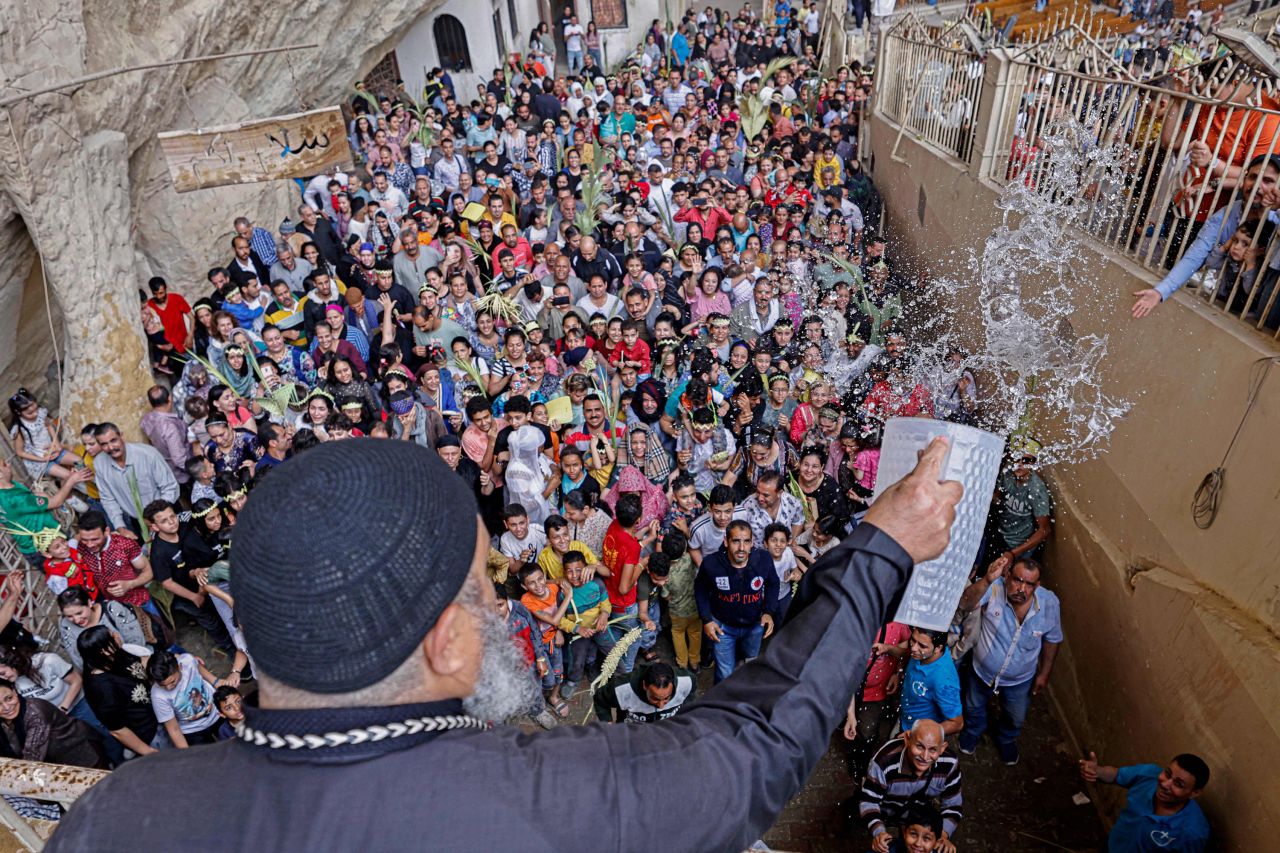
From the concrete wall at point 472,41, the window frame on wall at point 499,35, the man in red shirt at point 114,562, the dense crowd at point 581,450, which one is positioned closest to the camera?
the dense crowd at point 581,450

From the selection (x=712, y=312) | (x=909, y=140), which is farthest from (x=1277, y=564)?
(x=909, y=140)

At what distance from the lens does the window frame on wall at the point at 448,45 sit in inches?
645

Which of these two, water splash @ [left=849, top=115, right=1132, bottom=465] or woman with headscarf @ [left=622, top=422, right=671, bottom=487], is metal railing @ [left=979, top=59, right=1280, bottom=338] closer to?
water splash @ [left=849, top=115, right=1132, bottom=465]

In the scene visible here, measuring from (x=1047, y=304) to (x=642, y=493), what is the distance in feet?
10.6

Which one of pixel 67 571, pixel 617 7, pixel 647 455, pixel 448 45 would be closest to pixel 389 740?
pixel 647 455

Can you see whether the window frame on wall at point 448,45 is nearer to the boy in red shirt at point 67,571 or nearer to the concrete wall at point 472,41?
the concrete wall at point 472,41

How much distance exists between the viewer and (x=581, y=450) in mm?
5738

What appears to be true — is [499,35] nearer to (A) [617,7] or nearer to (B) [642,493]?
(A) [617,7]

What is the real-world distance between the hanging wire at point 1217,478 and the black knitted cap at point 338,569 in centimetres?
392

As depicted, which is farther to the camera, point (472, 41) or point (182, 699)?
point (472, 41)

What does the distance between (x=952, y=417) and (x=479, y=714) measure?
18.4ft

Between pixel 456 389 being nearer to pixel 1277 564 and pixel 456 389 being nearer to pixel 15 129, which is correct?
pixel 15 129

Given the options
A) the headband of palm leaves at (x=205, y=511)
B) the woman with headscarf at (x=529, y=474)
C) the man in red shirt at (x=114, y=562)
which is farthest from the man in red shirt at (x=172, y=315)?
the woman with headscarf at (x=529, y=474)

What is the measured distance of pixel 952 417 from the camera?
19.5 ft
